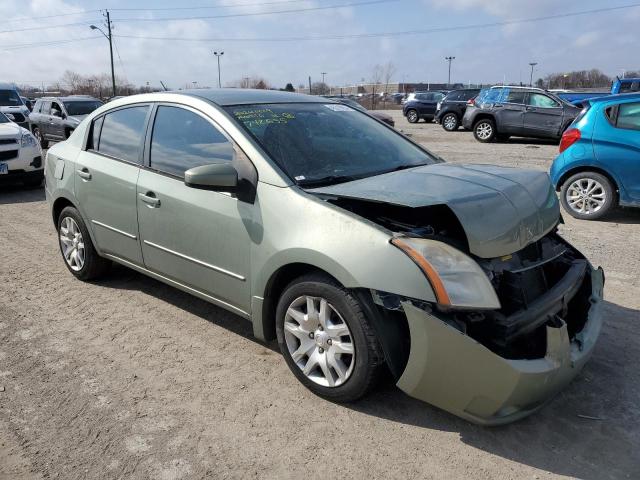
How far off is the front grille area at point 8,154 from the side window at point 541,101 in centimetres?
1404

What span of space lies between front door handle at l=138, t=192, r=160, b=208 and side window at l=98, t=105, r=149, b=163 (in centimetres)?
33

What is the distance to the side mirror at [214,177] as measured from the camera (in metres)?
3.12

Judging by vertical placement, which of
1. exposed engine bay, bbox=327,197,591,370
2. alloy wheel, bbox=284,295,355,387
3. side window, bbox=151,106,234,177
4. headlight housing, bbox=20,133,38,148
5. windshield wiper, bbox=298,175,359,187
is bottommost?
alloy wheel, bbox=284,295,355,387

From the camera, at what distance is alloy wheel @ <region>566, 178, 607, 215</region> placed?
22.7ft

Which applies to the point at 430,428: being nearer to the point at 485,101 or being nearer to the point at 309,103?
the point at 309,103

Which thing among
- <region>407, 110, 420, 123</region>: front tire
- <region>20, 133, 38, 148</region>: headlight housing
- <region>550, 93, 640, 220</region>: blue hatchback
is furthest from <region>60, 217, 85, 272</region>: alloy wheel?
<region>407, 110, 420, 123</region>: front tire

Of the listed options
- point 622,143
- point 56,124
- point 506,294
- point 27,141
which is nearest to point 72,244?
point 506,294

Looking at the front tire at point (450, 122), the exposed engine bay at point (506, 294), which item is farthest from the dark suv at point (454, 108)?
the exposed engine bay at point (506, 294)

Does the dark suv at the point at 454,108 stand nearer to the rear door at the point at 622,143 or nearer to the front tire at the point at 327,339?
the rear door at the point at 622,143

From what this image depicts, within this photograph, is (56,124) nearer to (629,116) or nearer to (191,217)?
(191,217)

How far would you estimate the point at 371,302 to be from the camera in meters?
2.72

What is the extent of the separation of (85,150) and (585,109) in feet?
20.3

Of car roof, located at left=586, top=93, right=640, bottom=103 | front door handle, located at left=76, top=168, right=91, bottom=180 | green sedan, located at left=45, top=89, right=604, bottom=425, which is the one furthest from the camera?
car roof, located at left=586, top=93, right=640, bottom=103

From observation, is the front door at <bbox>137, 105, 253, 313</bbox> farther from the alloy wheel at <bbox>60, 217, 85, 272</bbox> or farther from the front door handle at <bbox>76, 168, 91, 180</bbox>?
the alloy wheel at <bbox>60, 217, 85, 272</bbox>
